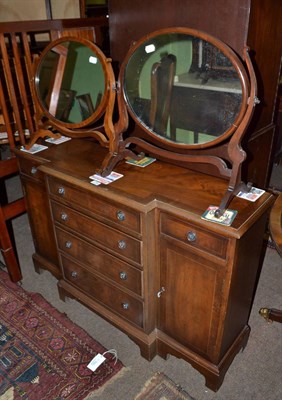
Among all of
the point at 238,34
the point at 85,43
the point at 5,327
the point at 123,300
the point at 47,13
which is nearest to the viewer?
the point at 238,34

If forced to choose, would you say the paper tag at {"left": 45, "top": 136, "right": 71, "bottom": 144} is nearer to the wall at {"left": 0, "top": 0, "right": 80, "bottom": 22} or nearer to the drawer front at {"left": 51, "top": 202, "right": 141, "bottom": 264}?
the drawer front at {"left": 51, "top": 202, "right": 141, "bottom": 264}

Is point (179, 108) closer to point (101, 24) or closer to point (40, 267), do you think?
point (101, 24)

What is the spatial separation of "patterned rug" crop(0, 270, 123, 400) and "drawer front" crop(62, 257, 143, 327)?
8.9 inches

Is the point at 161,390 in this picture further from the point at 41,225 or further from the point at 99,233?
the point at 41,225

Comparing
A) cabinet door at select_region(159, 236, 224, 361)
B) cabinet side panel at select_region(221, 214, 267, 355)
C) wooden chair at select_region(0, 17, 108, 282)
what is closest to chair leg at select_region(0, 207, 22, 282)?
wooden chair at select_region(0, 17, 108, 282)

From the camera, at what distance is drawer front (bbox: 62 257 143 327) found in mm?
1799

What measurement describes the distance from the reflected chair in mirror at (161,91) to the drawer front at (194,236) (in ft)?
1.51

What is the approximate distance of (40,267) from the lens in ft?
8.09

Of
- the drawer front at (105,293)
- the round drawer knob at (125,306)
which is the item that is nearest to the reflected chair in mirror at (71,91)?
the drawer front at (105,293)

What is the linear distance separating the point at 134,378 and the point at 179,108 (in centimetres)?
136

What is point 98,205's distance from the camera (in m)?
1.66

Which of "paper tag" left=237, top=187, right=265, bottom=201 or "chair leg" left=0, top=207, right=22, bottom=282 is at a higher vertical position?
"paper tag" left=237, top=187, right=265, bottom=201

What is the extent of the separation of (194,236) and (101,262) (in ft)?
2.06

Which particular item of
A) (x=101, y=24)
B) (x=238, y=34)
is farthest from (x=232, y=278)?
(x=101, y=24)
